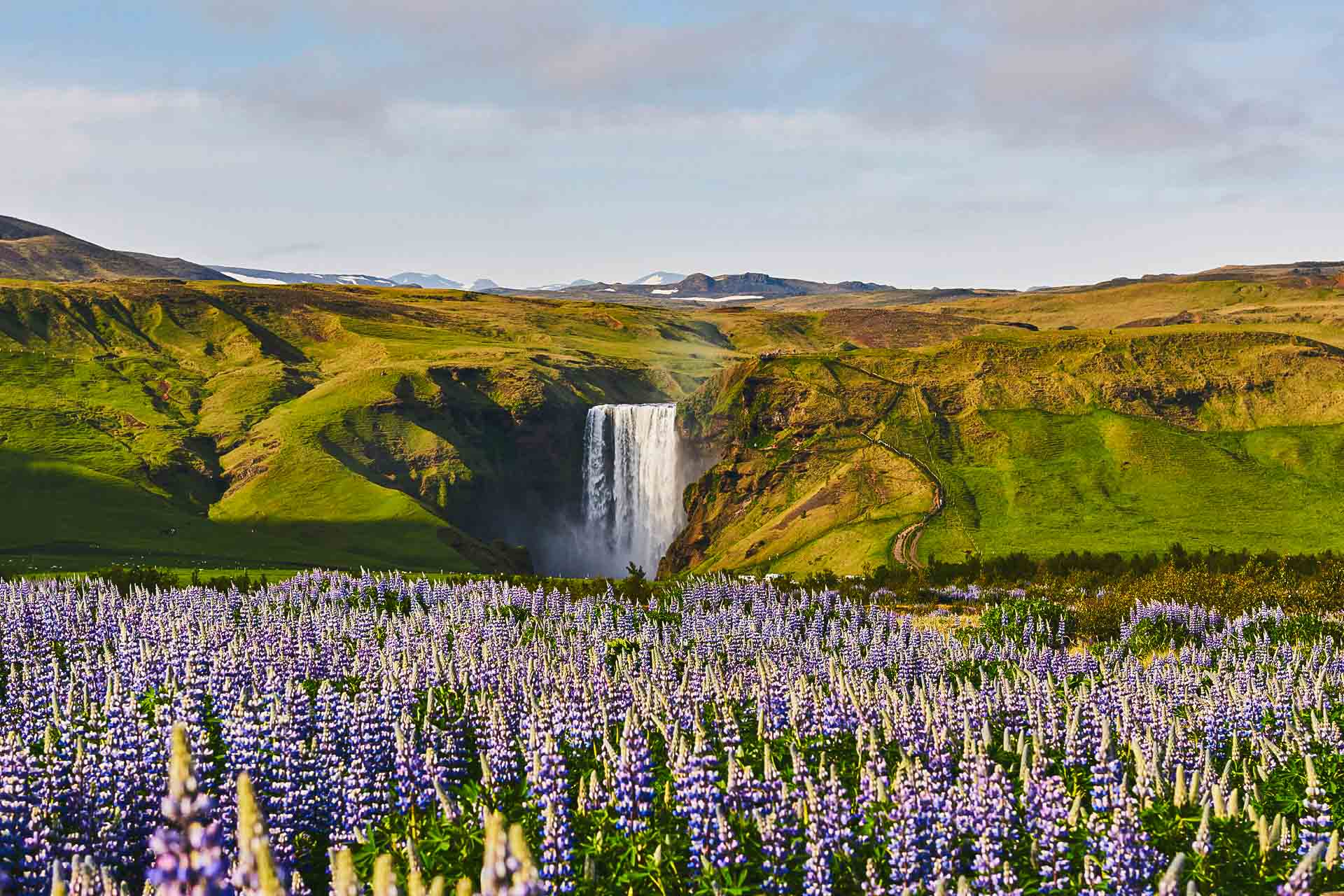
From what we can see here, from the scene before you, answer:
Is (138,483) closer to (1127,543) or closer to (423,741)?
(1127,543)

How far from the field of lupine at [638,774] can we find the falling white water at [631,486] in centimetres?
8772

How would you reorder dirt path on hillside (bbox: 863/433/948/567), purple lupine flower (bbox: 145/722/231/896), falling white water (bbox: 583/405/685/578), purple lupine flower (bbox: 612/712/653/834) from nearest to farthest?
purple lupine flower (bbox: 145/722/231/896) < purple lupine flower (bbox: 612/712/653/834) < dirt path on hillside (bbox: 863/433/948/567) < falling white water (bbox: 583/405/685/578)

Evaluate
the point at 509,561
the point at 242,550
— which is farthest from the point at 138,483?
the point at 509,561

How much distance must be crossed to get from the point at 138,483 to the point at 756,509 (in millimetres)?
53571

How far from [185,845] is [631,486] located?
11000cm

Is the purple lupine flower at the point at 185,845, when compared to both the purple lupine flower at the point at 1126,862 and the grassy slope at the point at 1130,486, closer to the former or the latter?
the purple lupine flower at the point at 1126,862

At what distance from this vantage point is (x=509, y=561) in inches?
3836

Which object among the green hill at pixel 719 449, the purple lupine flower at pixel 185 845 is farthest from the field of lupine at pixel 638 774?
the green hill at pixel 719 449

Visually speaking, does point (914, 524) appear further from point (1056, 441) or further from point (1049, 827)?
point (1049, 827)

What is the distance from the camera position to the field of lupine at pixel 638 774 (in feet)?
32.1

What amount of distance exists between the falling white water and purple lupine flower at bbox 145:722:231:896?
335ft

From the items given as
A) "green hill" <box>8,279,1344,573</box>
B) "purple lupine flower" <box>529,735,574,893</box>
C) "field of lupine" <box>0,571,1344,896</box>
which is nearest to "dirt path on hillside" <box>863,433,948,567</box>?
"green hill" <box>8,279,1344,573</box>

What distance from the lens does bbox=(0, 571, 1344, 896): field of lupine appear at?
978cm

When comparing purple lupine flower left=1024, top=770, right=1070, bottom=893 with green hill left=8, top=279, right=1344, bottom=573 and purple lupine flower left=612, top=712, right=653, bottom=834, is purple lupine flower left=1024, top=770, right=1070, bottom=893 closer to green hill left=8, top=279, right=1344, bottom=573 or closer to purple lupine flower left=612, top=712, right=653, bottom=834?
purple lupine flower left=612, top=712, right=653, bottom=834
